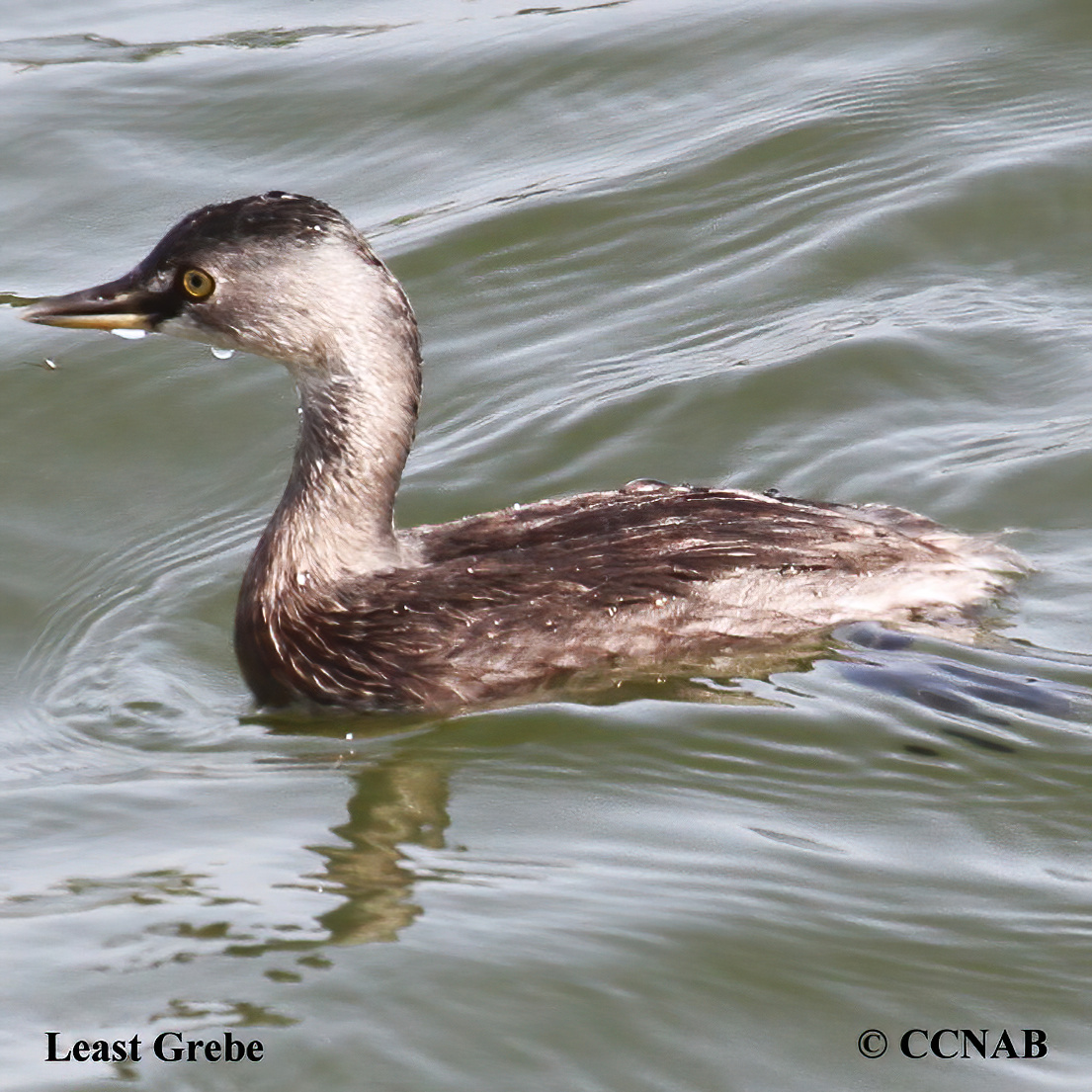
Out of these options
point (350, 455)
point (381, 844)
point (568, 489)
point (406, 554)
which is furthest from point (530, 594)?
point (568, 489)

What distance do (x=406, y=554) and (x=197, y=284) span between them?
3.61ft

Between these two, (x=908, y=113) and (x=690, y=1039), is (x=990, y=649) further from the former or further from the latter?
(x=908, y=113)

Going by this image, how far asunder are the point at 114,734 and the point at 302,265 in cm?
161

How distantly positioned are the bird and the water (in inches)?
6.5

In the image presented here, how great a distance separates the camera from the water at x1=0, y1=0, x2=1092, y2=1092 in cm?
500

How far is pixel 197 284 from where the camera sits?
6.75 meters

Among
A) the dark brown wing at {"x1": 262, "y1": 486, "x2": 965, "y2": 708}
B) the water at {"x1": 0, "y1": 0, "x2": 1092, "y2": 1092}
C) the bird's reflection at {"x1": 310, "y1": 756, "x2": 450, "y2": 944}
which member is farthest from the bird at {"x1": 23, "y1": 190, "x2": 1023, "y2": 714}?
the bird's reflection at {"x1": 310, "y1": 756, "x2": 450, "y2": 944}

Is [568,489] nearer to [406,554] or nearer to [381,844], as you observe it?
[406,554]

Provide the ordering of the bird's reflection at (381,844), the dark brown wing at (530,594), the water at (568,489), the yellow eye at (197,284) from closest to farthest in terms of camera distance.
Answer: the water at (568,489) < the bird's reflection at (381,844) < the dark brown wing at (530,594) < the yellow eye at (197,284)

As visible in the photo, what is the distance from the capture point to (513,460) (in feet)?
27.7

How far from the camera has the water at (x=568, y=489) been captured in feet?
16.4

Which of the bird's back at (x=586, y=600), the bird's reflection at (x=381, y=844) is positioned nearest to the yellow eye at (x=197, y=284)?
the bird's back at (x=586, y=600)

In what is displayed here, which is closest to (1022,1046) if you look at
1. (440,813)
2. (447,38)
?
(440,813)

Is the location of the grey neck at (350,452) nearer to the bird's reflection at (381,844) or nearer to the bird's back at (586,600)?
the bird's back at (586,600)
